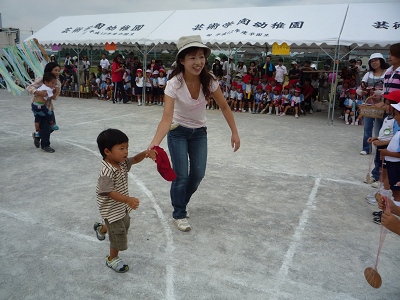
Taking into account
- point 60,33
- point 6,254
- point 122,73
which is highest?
point 60,33

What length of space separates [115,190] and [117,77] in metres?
12.7

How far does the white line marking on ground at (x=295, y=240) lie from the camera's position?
287 cm

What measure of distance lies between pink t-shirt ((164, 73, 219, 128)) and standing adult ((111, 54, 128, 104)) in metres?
11.8

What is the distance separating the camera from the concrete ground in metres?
2.72

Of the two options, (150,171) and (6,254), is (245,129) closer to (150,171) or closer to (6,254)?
(150,171)

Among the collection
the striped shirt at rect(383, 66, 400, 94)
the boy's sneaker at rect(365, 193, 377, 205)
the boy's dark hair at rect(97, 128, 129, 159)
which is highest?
the striped shirt at rect(383, 66, 400, 94)

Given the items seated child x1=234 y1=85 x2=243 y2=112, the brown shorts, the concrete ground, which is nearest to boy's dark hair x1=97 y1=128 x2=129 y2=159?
the brown shorts

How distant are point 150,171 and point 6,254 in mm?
2716

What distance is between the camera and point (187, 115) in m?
3.40

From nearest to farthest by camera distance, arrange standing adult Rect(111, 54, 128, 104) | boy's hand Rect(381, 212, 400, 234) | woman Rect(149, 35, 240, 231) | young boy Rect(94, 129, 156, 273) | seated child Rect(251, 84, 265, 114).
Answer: boy's hand Rect(381, 212, 400, 234) < young boy Rect(94, 129, 156, 273) < woman Rect(149, 35, 240, 231) < seated child Rect(251, 84, 265, 114) < standing adult Rect(111, 54, 128, 104)

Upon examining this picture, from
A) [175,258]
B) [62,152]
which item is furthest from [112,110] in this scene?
[175,258]

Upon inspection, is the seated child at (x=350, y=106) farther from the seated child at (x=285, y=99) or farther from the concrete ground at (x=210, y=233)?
the concrete ground at (x=210, y=233)

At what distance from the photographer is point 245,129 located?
9.57m

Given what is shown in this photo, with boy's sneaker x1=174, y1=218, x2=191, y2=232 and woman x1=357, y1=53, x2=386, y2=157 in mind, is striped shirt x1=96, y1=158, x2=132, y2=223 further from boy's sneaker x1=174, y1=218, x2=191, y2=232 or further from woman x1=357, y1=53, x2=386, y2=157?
woman x1=357, y1=53, x2=386, y2=157
